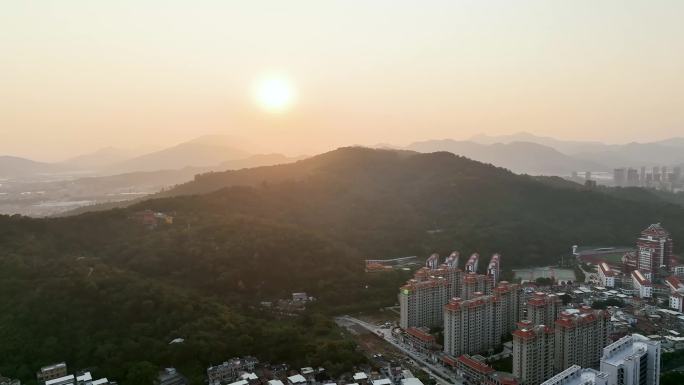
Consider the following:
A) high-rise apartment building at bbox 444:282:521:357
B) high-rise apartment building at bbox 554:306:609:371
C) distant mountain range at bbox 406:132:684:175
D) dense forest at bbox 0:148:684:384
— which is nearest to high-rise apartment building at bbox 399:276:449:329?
high-rise apartment building at bbox 444:282:521:357

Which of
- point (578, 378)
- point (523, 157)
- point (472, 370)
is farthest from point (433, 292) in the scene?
point (523, 157)

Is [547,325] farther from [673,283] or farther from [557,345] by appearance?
[673,283]

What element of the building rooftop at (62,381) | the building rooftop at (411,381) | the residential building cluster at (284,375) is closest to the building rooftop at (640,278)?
the residential building cluster at (284,375)

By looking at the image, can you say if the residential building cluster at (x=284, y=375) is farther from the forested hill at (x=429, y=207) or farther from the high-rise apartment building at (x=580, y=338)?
the forested hill at (x=429, y=207)

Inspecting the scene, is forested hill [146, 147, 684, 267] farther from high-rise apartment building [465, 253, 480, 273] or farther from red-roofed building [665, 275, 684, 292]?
red-roofed building [665, 275, 684, 292]

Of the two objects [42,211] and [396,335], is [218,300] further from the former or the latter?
[42,211]

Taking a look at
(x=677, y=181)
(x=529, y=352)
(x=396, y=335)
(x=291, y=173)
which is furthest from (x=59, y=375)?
(x=677, y=181)

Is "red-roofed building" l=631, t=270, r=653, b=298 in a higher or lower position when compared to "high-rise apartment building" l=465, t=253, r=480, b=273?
lower
